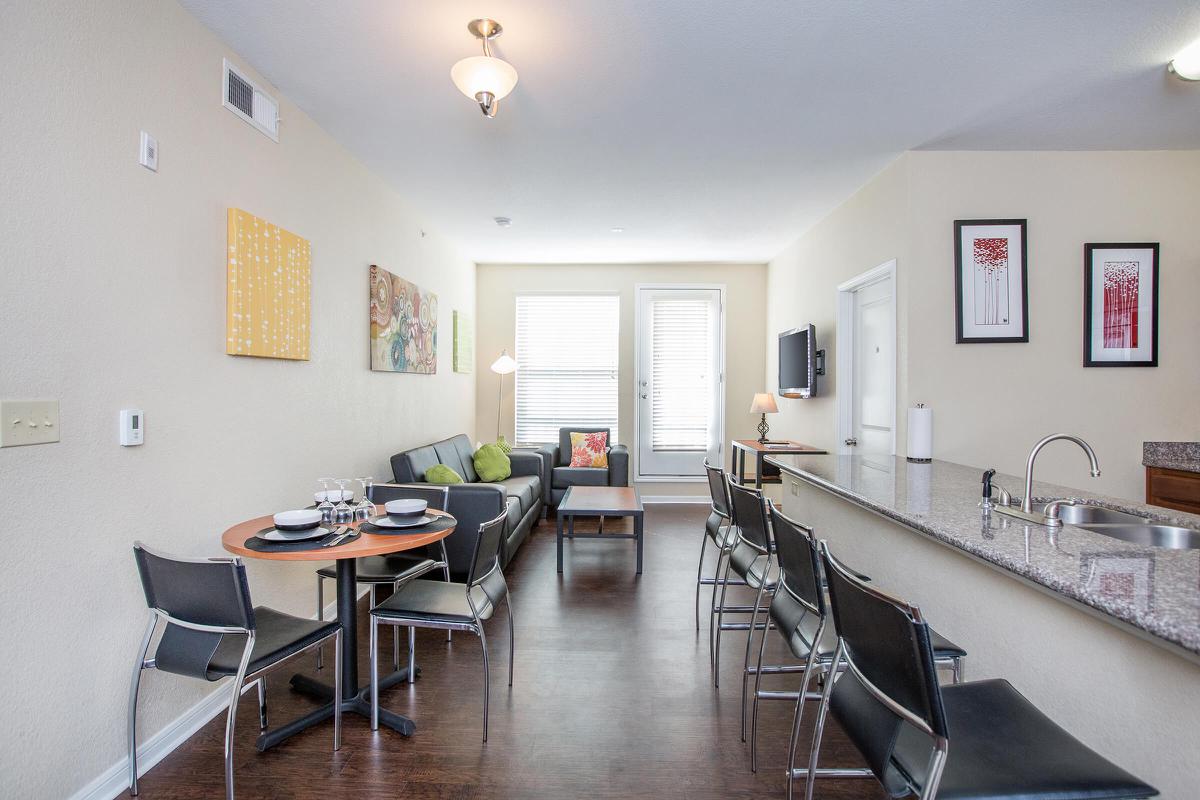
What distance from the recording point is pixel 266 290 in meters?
2.72

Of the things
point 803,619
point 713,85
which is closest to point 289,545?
point 803,619

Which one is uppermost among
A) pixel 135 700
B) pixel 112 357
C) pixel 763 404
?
pixel 112 357

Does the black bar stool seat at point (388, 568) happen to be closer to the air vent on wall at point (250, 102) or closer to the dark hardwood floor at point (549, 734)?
the dark hardwood floor at point (549, 734)

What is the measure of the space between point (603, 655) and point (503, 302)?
4862 millimetres

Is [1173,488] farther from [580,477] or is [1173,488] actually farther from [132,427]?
[132,427]

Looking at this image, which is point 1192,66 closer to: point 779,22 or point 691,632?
point 779,22

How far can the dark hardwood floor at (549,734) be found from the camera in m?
1.96

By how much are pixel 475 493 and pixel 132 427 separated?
5.68ft

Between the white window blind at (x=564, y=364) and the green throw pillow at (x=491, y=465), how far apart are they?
59.6 inches

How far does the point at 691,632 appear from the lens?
10.6ft

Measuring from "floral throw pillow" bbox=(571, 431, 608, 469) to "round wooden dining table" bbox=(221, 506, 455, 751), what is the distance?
3.83m

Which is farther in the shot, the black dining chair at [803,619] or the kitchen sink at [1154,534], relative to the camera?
→ the kitchen sink at [1154,534]

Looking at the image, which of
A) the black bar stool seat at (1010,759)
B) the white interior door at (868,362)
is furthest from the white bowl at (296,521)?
the white interior door at (868,362)

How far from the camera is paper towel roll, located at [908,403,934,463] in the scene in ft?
11.1
